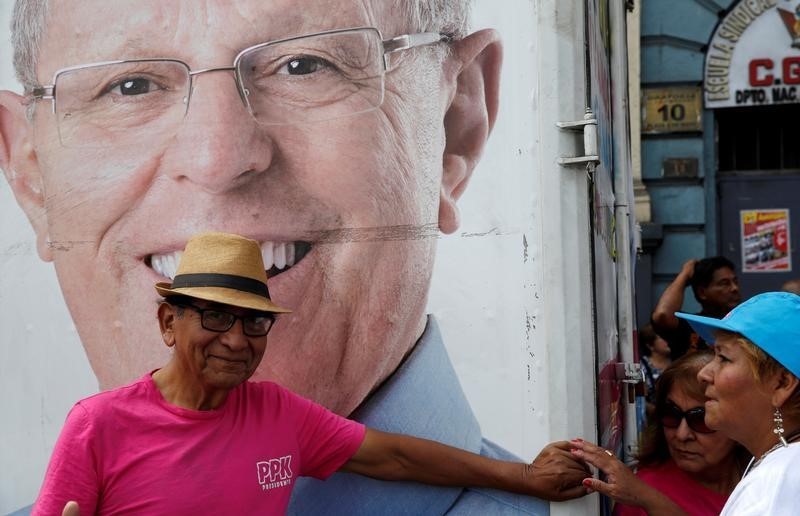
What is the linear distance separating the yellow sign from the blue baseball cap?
10.2m

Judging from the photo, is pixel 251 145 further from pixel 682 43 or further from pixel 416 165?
pixel 682 43

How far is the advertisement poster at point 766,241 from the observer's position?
462 inches

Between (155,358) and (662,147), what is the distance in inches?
405

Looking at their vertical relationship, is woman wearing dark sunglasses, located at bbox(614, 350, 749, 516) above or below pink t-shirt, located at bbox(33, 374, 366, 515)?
below

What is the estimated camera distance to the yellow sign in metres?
12.0

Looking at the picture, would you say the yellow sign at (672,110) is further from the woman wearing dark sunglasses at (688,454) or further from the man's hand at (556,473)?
the man's hand at (556,473)

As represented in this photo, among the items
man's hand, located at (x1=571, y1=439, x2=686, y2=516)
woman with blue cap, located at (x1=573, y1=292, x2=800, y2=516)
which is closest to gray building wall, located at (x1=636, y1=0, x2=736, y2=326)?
man's hand, located at (x1=571, y1=439, x2=686, y2=516)

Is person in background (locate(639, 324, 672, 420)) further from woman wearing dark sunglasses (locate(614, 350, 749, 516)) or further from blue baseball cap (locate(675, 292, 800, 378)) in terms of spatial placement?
blue baseball cap (locate(675, 292, 800, 378))

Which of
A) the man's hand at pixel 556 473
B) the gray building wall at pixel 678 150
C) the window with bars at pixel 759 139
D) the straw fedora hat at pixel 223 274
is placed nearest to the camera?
the straw fedora hat at pixel 223 274

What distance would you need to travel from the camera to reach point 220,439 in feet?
7.64

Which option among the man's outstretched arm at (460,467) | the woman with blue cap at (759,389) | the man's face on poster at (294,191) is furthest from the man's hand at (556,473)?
the man's face on poster at (294,191)

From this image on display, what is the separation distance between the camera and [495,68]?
103 inches

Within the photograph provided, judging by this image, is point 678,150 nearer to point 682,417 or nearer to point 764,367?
point 682,417

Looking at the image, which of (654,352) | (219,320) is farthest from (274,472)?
(654,352)
